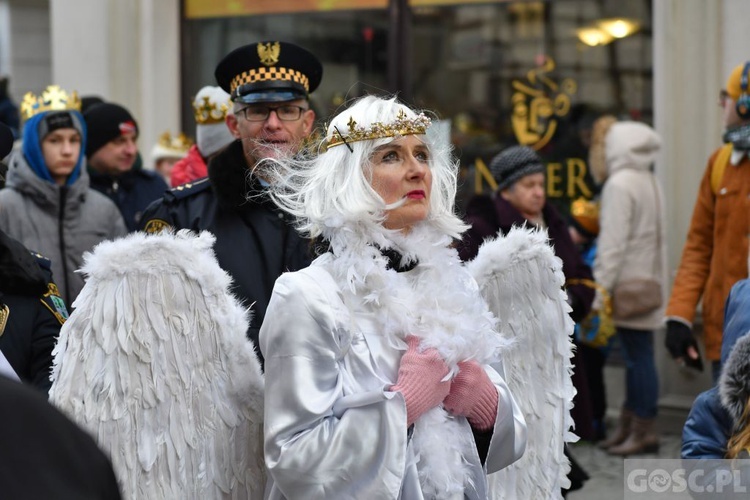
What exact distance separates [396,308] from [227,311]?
0.45 m

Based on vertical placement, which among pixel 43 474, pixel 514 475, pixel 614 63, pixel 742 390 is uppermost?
pixel 614 63

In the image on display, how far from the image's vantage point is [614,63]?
825 centimetres

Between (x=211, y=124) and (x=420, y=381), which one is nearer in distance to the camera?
(x=420, y=381)

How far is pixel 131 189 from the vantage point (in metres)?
6.52

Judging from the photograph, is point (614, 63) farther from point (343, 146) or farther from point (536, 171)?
point (343, 146)

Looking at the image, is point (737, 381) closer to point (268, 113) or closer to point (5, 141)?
point (268, 113)

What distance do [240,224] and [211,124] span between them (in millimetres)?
1562

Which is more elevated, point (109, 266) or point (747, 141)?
point (747, 141)

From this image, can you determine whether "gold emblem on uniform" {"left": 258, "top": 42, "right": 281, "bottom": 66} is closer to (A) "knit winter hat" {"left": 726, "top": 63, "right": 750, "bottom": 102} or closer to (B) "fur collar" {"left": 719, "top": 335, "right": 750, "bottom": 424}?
(B) "fur collar" {"left": 719, "top": 335, "right": 750, "bottom": 424}

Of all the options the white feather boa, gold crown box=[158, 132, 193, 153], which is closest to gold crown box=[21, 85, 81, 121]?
gold crown box=[158, 132, 193, 153]

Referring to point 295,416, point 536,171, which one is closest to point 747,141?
point 536,171

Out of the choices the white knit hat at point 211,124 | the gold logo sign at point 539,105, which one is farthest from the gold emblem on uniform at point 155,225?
the gold logo sign at point 539,105

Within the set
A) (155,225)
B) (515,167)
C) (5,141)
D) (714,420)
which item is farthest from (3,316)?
(515,167)

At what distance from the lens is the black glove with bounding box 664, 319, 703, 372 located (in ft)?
17.5
